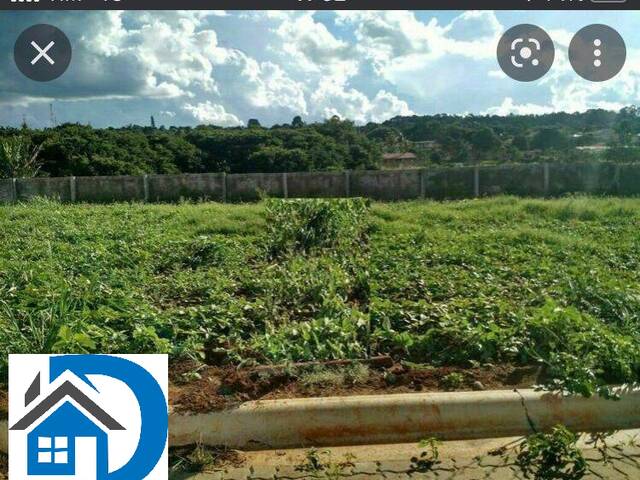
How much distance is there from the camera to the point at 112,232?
814cm

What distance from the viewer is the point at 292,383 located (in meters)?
3.22

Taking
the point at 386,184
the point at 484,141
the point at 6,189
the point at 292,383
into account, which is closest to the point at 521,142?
the point at 484,141

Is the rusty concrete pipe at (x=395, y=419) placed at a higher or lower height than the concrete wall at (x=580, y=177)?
lower

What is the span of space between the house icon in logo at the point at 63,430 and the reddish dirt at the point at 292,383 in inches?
18.6

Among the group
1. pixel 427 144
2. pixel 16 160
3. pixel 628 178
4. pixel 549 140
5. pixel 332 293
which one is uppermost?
pixel 427 144

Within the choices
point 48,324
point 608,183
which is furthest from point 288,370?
point 608,183

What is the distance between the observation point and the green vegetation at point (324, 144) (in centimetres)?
2188

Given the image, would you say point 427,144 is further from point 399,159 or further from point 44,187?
point 44,187

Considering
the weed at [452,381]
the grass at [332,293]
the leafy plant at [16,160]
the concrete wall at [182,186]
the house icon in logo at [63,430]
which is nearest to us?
the house icon in logo at [63,430]

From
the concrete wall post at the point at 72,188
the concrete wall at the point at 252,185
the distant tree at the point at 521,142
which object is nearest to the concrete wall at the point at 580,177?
the distant tree at the point at 521,142

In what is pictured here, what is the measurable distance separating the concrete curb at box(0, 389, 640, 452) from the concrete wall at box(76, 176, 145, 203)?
63.4 feet

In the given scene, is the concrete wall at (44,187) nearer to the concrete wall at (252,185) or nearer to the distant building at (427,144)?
the concrete wall at (252,185)

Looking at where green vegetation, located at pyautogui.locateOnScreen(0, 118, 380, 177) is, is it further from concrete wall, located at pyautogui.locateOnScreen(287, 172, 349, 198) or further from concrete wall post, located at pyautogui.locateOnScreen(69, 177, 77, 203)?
concrete wall, located at pyautogui.locateOnScreen(287, 172, 349, 198)

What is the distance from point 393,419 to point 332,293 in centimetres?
198
